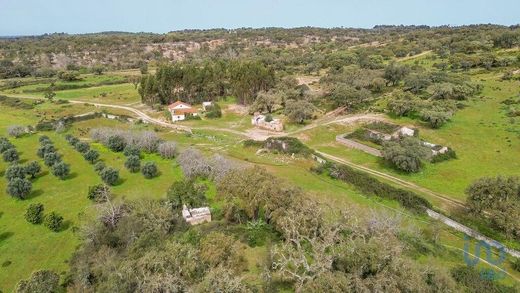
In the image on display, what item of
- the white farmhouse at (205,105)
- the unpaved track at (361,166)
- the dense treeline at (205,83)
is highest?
the dense treeline at (205,83)

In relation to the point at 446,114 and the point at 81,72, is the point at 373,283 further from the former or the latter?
the point at 81,72

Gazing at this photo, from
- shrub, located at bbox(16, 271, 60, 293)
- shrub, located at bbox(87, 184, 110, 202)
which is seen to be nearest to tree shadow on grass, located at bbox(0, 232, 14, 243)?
shrub, located at bbox(87, 184, 110, 202)

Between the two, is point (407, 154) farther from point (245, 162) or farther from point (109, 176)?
point (109, 176)

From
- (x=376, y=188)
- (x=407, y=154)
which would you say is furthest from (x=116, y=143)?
(x=407, y=154)

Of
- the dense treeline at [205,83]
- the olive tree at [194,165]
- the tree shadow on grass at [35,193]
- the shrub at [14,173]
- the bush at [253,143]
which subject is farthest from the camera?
the dense treeline at [205,83]

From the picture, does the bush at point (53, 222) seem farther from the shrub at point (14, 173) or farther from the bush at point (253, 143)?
the bush at point (253, 143)

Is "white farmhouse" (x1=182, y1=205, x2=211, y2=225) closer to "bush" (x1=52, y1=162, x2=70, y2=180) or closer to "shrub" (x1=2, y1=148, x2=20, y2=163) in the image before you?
"bush" (x1=52, y1=162, x2=70, y2=180)

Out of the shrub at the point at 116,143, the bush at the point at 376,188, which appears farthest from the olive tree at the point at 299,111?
the shrub at the point at 116,143

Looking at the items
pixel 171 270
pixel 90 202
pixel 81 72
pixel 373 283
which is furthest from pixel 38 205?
pixel 81 72
